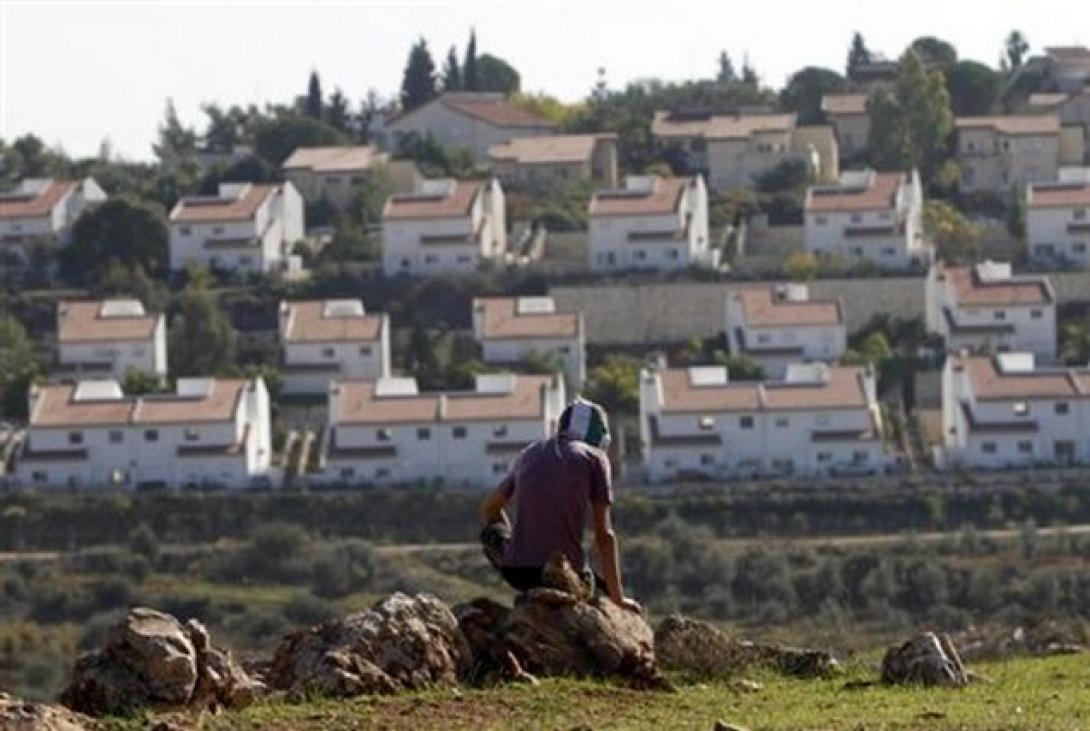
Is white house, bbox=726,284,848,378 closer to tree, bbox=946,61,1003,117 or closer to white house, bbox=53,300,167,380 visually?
white house, bbox=53,300,167,380

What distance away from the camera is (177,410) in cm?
4403

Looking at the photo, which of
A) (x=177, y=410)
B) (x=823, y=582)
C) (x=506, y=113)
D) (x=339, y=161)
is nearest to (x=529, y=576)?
(x=823, y=582)

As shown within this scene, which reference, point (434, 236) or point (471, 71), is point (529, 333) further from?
point (471, 71)

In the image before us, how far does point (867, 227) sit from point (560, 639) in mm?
43413

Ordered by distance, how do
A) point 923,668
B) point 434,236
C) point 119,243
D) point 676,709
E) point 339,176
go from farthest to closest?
point 339,176
point 119,243
point 434,236
point 923,668
point 676,709

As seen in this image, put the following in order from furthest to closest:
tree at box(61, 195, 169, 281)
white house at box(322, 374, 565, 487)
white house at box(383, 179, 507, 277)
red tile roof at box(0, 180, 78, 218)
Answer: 1. red tile roof at box(0, 180, 78, 218)
2. tree at box(61, 195, 169, 281)
3. white house at box(383, 179, 507, 277)
4. white house at box(322, 374, 565, 487)

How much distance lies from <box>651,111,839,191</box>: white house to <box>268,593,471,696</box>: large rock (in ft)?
162

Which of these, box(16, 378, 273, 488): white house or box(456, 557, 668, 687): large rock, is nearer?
box(456, 557, 668, 687): large rock

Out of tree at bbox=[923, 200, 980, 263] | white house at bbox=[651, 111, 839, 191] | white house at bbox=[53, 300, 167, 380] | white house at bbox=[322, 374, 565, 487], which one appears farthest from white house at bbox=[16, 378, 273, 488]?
white house at bbox=[651, 111, 839, 191]

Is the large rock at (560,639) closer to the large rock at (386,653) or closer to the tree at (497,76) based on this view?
the large rock at (386,653)

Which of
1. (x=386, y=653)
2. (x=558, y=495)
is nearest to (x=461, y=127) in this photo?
(x=558, y=495)

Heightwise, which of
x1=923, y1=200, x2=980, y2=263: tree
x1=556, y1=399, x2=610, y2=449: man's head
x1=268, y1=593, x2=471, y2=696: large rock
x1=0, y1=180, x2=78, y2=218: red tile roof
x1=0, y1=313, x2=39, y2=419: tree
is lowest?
x1=0, y1=313, x2=39, y2=419: tree

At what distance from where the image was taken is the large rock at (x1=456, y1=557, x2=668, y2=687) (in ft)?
34.7

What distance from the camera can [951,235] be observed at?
2186 inches
